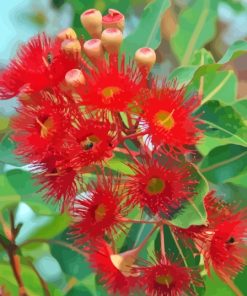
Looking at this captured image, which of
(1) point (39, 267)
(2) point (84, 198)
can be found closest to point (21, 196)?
(1) point (39, 267)

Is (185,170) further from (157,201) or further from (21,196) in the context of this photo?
(21,196)

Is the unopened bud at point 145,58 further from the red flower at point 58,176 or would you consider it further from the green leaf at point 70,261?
the green leaf at point 70,261

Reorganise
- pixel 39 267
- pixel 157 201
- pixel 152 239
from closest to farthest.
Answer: pixel 157 201
pixel 152 239
pixel 39 267

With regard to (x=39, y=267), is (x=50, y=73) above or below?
above

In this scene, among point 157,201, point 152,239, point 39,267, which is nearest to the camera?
point 157,201

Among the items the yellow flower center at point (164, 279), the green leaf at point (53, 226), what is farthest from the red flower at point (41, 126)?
the green leaf at point (53, 226)

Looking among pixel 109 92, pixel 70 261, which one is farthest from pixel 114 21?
pixel 70 261

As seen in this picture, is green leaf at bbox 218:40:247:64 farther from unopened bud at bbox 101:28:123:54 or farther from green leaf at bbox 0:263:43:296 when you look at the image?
green leaf at bbox 0:263:43:296

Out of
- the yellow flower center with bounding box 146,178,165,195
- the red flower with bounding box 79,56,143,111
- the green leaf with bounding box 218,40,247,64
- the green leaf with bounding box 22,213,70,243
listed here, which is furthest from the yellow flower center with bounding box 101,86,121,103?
the green leaf with bounding box 22,213,70,243
